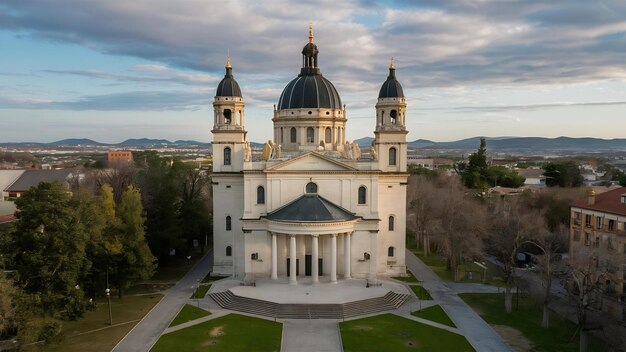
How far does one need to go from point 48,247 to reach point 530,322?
32874 millimetres

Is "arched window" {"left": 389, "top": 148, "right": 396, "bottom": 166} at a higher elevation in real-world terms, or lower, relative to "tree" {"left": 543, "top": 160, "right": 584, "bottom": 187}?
higher

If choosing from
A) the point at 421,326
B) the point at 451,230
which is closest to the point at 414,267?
the point at 451,230

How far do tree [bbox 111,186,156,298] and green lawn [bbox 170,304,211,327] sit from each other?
4.75 meters

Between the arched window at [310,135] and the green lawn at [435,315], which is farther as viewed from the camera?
the arched window at [310,135]

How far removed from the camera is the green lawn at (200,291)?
4128 cm

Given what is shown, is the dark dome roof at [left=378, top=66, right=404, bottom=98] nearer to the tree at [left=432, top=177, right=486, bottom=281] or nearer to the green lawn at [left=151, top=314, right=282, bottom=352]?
the tree at [left=432, top=177, right=486, bottom=281]

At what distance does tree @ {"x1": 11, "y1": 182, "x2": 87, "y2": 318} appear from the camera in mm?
29328

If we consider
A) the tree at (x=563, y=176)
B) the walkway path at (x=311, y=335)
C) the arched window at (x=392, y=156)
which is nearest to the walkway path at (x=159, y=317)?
the walkway path at (x=311, y=335)

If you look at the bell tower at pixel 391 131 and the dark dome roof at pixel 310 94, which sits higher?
the dark dome roof at pixel 310 94

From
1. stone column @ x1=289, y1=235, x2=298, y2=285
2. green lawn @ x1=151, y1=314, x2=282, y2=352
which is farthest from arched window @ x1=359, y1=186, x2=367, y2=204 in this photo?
green lawn @ x1=151, y1=314, x2=282, y2=352

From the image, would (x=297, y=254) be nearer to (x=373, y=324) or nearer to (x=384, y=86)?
(x=373, y=324)

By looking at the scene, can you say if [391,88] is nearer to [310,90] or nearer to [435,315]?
[310,90]

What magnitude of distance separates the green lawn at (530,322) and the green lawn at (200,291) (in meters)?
22.1

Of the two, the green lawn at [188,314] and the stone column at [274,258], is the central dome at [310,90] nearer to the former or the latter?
the stone column at [274,258]
